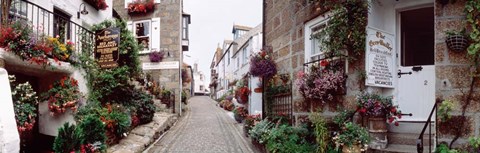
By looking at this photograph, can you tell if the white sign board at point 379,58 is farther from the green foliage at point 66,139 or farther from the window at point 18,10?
the window at point 18,10

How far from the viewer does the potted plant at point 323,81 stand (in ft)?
20.8

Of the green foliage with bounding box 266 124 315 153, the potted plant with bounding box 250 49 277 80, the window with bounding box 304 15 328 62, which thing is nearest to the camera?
the green foliage with bounding box 266 124 315 153

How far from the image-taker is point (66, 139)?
5.41 meters

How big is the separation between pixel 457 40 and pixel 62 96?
6.94m

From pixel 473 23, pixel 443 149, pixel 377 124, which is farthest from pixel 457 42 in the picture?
pixel 377 124

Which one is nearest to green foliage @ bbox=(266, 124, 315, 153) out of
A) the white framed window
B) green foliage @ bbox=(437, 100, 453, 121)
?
green foliage @ bbox=(437, 100, 453, 121)

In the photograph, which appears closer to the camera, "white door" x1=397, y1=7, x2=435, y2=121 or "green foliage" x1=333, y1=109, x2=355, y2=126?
"green foliage" x1=333, y1=109, x2=355, y2=126

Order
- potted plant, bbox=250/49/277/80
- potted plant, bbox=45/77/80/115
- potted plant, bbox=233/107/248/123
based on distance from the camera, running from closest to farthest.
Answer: potted plant, bbox=45/77/80/115 → potted plant, bbox=250/49/277/80 → potted plant, bbox=233/107/248/123

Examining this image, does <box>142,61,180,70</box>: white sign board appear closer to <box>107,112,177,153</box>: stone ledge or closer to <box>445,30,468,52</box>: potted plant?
<box>107,112,177,153</box>: stone ledge

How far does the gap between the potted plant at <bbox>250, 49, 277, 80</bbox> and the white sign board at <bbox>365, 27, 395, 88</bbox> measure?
3214mm

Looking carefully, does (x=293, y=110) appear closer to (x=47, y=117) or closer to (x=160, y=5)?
(x=47, y=117)

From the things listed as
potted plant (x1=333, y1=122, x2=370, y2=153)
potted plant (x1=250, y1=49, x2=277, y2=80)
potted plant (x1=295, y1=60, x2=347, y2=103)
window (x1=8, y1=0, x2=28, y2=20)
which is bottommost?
potted plant (x1=333, y1=122, x2=370, y2=153)

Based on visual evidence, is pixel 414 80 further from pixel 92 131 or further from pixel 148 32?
pixel 148 32

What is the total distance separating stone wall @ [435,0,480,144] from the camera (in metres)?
4.90
